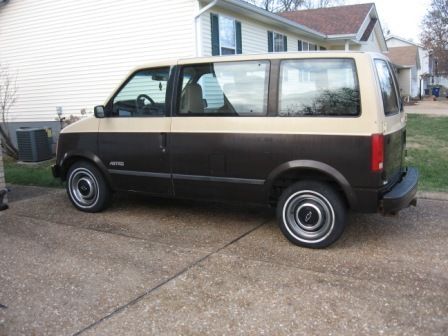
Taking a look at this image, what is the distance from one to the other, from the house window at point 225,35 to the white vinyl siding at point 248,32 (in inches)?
5.7

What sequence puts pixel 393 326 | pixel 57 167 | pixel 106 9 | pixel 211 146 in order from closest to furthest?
pixel 393 326 < pixel 211 146 < pixel 57 167 < pixel 106 9

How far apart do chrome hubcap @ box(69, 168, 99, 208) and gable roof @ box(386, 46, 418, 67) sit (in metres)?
41.2

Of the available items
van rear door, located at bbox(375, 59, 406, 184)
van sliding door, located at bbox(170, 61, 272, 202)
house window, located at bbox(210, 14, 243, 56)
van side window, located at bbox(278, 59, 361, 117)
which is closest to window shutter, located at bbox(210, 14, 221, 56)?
house window, located at bbox(210, 14, 243, 56)

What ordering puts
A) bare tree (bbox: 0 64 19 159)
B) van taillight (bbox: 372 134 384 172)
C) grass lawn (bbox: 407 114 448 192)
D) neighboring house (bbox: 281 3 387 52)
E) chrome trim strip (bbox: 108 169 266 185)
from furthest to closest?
neighboring house (bbox: 281 3 387 52) < bare tree (bbox: 0 64 19 159) < grass lawn (bbox: 407 114 448 192) < chrome trim strip (bbox: 108 169 266 185) < van taillight (bbox: 372 134 384 172)

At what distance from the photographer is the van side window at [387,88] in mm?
4738

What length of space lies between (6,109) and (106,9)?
500 cm

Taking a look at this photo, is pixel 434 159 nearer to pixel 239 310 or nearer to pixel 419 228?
pixel 419 228

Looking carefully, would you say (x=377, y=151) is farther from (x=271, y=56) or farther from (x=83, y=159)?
(x=83, y=159)

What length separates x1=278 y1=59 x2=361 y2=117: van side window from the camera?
4.56 metres

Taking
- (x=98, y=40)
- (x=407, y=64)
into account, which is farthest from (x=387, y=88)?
(x=407, y=64)

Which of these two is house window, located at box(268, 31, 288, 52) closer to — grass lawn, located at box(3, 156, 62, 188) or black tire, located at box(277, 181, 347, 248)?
grass lawn, located at box(3, 156, 62, 188)

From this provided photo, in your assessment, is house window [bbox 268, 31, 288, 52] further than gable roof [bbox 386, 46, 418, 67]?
No

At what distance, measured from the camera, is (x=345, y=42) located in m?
21.9

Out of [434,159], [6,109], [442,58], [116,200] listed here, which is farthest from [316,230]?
[442,58]
